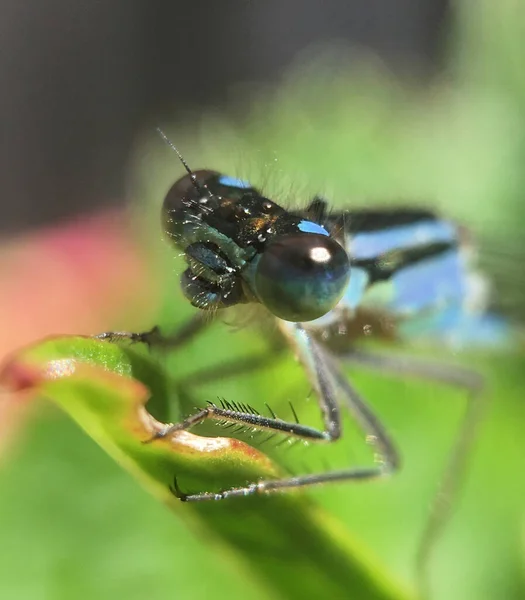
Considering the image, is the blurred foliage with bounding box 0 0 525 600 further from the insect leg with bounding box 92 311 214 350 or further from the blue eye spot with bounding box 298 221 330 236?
the blue eye spot with bounding box 298 221 330 236

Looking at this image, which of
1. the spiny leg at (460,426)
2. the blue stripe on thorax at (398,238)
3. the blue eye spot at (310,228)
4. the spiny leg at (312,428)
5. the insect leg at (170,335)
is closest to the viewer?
the spiny leg at (312,428)

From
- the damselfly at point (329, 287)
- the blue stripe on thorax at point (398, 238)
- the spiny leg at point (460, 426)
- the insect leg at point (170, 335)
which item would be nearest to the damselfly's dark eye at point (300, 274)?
the damselfly at point (329, 287)

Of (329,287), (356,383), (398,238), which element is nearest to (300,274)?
(329,287)

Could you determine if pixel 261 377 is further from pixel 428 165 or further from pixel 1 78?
pixel 1 78

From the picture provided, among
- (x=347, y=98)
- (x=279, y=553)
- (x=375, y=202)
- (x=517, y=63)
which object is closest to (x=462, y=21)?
(x=517, y=63)

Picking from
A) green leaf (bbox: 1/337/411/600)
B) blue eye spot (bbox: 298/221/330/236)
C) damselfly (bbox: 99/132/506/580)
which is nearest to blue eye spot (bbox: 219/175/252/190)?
damselfly (bbox: 99/132/506/580)

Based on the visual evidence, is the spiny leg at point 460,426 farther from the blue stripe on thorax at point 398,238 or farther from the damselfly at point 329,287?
the blue stripe on thorax at point 398,238

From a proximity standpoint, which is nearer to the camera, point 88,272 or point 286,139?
point 88,272
